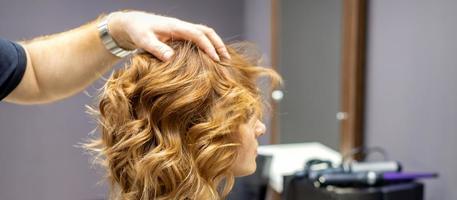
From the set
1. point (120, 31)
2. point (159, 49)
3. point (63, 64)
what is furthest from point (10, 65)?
point (159, 49)

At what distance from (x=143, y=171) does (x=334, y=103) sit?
4.35ft

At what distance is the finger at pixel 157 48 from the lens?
0.72 meters

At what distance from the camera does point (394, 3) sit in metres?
1.53

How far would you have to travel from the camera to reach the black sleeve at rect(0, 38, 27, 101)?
846mm

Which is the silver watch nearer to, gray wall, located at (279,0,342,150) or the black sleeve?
the black sleeve

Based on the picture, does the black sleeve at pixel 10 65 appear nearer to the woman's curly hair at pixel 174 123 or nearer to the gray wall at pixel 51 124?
the woman's curly hair at pixel 174 123

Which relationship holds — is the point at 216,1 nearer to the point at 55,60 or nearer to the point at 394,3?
the point at 394,3

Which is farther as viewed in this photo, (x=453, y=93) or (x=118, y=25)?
(x=453, y=93)

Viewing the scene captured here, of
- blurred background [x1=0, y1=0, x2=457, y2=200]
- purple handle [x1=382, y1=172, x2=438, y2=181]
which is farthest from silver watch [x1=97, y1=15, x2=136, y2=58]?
purple handle [x1=382, y1=172, x2=438, y2=181]

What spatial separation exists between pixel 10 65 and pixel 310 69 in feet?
4.80

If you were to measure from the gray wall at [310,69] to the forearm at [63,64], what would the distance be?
3.72 ft

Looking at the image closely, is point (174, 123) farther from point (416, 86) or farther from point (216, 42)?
point (416, 86)

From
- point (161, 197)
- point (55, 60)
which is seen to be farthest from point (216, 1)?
point (161, 197)

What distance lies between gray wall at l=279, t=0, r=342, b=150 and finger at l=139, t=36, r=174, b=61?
1194 millimetres
